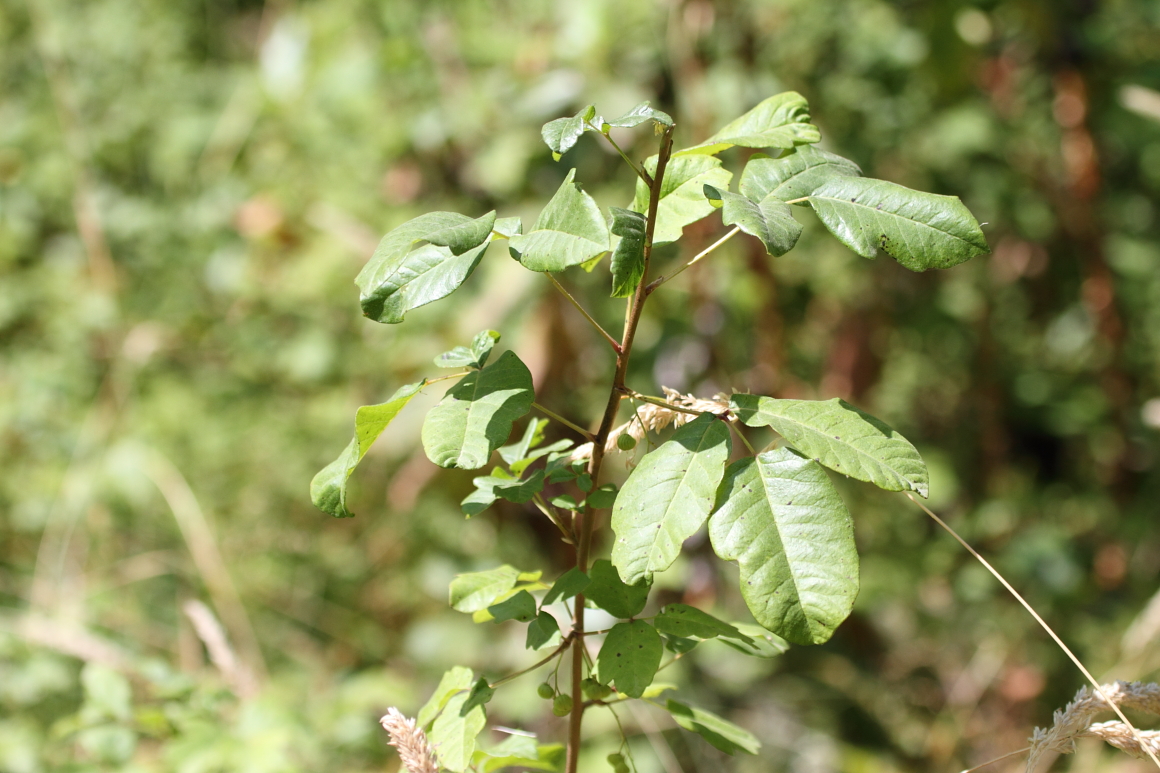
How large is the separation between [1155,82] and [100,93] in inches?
121

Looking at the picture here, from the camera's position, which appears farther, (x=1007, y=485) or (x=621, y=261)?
(x=1007, y=485)

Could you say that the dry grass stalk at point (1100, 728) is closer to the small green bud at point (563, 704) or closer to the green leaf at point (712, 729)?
the green leaf at point (712, 729)

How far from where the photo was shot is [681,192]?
0.63 m

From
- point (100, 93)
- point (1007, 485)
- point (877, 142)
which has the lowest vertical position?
point (1007, 485)

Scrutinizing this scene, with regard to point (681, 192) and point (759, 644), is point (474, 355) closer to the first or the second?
point (681, 192)

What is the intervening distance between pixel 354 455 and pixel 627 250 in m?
0.22

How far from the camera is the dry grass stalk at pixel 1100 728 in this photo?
601mm

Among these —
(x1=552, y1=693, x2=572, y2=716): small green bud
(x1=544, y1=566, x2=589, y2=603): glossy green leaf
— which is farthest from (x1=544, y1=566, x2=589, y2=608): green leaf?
(x1=552, y1=693, x2=572, y2=716): small green bud

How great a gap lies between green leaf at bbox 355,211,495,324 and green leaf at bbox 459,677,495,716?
0.91 feet

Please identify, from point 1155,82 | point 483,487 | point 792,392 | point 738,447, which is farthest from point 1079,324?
point 483,487

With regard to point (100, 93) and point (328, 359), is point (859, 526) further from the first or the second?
point (100, 93)

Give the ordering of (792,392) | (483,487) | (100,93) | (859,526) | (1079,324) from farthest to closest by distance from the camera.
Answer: (100,93)
(1079,324)
(859,526)
(792,392)
(483,487)

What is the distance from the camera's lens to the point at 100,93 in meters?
2.99

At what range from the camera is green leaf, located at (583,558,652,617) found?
0.62 m
